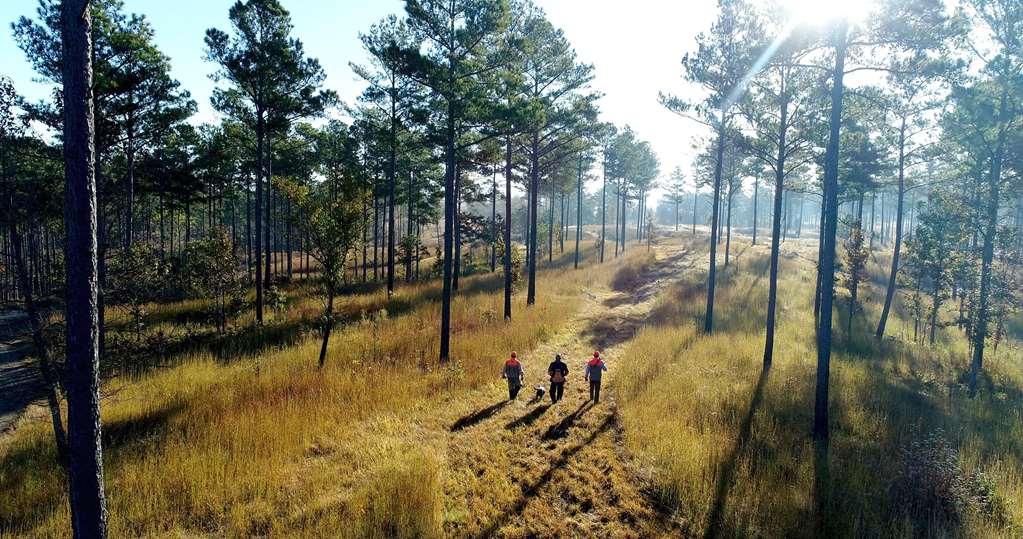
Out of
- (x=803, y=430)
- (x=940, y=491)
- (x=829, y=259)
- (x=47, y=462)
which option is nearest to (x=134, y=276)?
(x=47, y=462)

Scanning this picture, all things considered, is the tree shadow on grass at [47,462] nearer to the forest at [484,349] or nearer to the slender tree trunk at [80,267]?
the forest at [484,349]

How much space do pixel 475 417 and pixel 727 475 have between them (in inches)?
217

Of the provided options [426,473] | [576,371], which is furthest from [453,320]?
[426,473]

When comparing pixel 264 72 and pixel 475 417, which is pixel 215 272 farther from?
pixel 475 417

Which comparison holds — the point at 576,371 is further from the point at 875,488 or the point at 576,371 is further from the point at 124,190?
the point at 124,190

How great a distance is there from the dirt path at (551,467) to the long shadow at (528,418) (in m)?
0.02

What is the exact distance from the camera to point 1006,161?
15984 millimetres

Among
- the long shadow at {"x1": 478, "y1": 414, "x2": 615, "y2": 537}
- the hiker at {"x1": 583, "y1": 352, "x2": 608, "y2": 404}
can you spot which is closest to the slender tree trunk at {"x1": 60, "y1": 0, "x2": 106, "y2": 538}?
the long shadow at {"x1": 478, "y1": 414, "x2": 615, "y2": 537}

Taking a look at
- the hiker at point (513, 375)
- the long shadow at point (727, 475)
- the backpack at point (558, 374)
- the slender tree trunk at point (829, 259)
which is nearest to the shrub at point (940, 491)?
the slender tree trunk at point (829, 259)

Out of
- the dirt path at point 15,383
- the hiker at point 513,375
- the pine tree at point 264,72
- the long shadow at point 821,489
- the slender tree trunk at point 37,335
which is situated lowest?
the dirt path at point 15,383

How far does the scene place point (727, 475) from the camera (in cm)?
750

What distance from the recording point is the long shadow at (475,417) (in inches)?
374

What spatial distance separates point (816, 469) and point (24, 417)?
18.2 metres

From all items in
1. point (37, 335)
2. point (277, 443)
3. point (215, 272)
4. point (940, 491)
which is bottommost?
point (940, 491)
